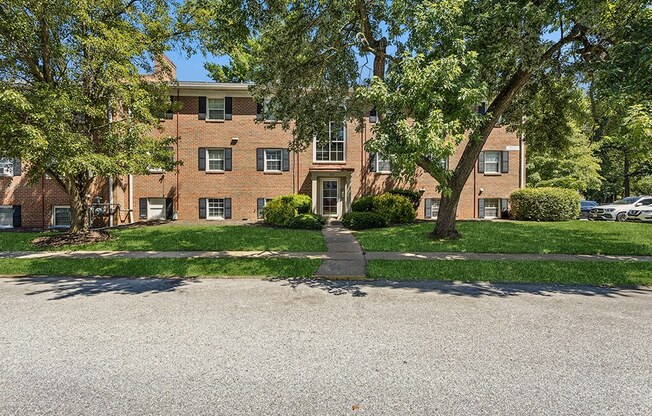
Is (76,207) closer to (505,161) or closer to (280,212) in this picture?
(280,212)

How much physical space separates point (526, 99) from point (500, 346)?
11775 mm

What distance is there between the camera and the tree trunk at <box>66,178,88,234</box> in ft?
39.1

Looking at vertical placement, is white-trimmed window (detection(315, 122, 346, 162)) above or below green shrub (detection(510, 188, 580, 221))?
above

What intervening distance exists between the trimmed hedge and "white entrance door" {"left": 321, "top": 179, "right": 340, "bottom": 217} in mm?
2523

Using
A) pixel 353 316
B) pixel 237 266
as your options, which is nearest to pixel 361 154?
pixel 237 266

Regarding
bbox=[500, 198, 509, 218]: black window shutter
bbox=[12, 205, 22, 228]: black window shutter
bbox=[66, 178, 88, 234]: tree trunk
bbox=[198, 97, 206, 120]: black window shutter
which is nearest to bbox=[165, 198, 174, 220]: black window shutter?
bbox=[198, 97, 206, 120]: black window shutter

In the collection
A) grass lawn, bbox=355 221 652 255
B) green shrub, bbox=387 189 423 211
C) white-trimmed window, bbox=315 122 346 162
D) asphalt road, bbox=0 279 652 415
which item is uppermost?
white-trimmed window, bbox=315 122 346 162

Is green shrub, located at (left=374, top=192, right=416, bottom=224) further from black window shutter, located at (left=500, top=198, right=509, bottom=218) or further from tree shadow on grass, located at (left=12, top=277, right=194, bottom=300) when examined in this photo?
tree shadow on grass, located at (left=12, top=277, right=194, bottom=300)

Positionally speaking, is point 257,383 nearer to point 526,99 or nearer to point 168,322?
point 168,322

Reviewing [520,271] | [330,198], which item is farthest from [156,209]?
[520,271]

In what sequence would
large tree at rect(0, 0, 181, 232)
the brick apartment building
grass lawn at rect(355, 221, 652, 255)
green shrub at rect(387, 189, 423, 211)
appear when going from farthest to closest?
the brick apartment building → green shrub at rect(387, 189, 423, 211) → grass lawn at rect(355, 221, 652, 255) → large tree at rect(0, 0, 181, 232)

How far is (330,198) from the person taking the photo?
769 inches

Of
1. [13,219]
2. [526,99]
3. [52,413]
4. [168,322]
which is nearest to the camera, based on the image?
A: [52,413]

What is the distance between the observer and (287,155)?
18734 millimetres
